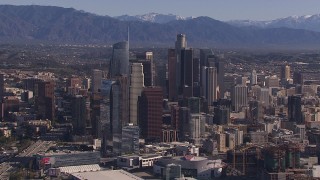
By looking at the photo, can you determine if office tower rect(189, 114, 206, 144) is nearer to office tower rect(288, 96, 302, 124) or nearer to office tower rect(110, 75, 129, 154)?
office tower rect(110, 75, 129, 154)

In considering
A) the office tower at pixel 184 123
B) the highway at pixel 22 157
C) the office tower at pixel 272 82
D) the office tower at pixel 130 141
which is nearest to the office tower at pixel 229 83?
the office tower at pixel 272 82

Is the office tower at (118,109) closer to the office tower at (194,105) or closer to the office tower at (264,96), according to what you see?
the office tower at (194,105)

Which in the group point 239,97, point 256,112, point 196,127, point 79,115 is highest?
point 239,97

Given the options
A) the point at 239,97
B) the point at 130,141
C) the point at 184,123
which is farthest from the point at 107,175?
the point at 239,97

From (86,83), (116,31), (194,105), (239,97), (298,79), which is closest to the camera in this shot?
(194,105)

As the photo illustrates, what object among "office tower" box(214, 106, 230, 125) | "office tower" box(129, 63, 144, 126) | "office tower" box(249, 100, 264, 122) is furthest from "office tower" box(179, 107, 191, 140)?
"office tower" box(249, 100, 264, 122)

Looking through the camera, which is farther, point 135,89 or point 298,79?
point 298,79

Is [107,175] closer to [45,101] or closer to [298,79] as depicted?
[45,101]
